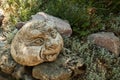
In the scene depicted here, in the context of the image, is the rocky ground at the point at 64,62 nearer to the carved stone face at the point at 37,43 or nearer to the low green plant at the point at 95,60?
the low green plant at the point at 95,60

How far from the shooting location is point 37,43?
461 centimetres

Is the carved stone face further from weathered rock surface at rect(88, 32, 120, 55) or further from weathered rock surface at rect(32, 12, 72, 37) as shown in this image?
weathered rock surface at rect(88, 32, 120, 55)

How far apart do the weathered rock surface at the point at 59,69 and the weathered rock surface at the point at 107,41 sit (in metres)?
0.60

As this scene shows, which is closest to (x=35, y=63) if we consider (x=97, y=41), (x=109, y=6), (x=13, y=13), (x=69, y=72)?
(x=69, y=72)

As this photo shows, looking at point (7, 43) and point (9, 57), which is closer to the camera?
point (9, 57)

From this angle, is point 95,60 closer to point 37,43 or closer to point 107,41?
point 107,41

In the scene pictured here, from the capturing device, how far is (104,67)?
4969 millimetres

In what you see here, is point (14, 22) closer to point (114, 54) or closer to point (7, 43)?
point (7, 43)

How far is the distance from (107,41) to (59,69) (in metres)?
1.07

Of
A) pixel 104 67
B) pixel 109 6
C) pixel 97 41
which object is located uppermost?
pixel 109 6

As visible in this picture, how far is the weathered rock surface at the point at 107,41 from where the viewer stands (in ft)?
16.9

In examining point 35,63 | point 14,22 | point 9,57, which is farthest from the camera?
point 14,22

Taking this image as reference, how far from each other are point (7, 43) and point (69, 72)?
1.31 meters

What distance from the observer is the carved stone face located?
4566 mm
